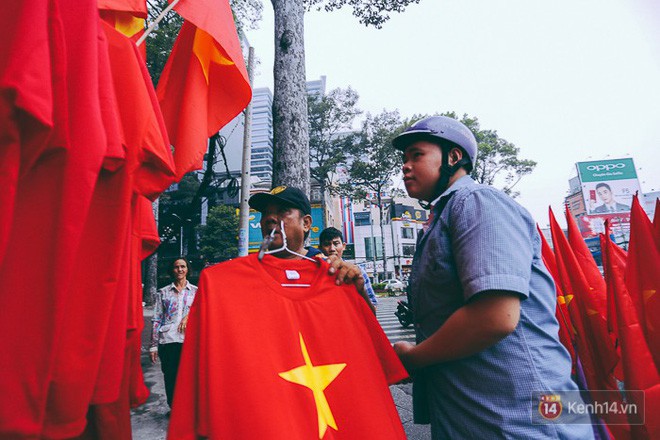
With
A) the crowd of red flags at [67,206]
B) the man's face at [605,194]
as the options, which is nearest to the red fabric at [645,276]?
the crowd of red flags at [67,206]

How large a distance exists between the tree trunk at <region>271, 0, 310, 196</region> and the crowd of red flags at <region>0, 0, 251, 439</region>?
2.42m

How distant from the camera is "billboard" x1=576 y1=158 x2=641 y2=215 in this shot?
40.3 meters

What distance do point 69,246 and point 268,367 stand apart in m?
0.85

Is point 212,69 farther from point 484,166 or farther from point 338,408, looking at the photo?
point 484,166

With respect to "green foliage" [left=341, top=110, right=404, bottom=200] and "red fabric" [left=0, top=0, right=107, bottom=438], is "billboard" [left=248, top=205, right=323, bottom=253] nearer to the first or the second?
"green foliage" [left=341, top=110, right=404, bottom=200]

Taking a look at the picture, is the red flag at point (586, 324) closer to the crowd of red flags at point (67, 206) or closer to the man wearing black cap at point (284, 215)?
the man wearing black cap at point (284, 215)

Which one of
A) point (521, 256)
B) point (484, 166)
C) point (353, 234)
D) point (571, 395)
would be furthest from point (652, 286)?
point (353, 234)

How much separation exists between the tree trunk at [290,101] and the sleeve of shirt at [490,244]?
8.44 ft

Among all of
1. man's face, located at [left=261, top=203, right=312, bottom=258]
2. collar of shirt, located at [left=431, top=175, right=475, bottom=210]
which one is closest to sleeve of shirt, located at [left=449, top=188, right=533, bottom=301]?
collar of shirt, located at [left=431, top=175, right=475, bottom=210]

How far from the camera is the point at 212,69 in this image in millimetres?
2164

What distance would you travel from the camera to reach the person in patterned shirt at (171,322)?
14.3 ft

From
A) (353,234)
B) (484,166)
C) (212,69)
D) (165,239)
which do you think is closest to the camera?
(212,69)

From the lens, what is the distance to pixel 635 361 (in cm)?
262

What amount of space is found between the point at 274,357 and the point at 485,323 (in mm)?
855
